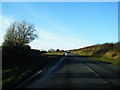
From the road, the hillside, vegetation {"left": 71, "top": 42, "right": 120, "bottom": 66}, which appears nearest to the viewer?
the road

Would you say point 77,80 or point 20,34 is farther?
point 20,34

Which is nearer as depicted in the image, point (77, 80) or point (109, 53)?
point (77, 80)

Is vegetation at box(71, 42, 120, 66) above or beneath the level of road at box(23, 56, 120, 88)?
above

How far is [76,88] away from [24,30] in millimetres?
65798

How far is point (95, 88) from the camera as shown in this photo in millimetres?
11078

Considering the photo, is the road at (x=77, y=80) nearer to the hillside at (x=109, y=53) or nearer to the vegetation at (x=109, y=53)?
the vegetation at (x=109, y=53)

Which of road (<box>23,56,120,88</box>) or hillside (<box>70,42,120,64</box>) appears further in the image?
hillside (<box>70,42,120,64</box>)

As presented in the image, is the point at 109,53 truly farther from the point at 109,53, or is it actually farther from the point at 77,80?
the point at 77,80

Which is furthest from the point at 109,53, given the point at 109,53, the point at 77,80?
the point at 77,80

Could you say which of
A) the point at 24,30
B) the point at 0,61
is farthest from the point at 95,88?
the point at 24,30

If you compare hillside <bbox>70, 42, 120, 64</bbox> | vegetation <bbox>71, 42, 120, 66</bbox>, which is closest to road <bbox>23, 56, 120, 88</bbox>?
vegetation <bbox>71, 42, 120, 66</bbox>

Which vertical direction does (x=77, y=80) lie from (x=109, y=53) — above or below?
below

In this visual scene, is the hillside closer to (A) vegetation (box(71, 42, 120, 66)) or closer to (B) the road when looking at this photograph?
(A) vegetation (box(71, 42, 120, 66))

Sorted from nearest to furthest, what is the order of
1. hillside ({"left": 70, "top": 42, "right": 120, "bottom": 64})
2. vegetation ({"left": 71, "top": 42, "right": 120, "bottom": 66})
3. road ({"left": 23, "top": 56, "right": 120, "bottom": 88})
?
road ({"left": 23, "top": 56, "right": 120, "bottom": 88}) → vegetation ({"left": 71, "top": 42, "right": 120, "bottom": 66}) → hillside ({"left": 70, "top": 42, "right": 120, "bottom": 64})
